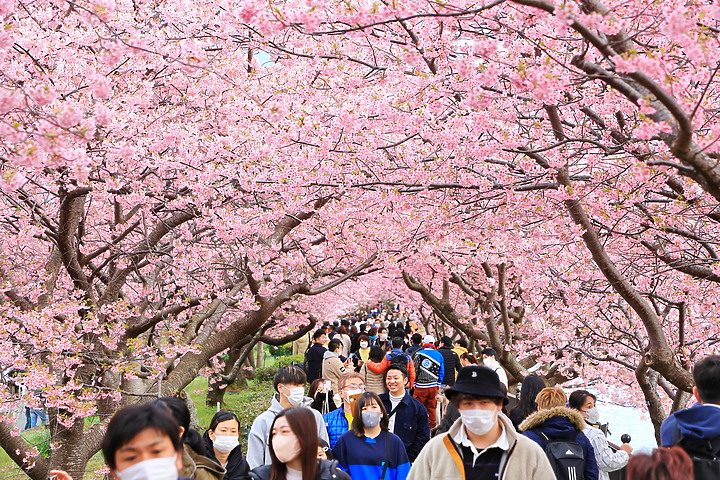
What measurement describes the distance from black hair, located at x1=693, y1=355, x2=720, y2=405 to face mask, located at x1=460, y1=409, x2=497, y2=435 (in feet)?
4.18

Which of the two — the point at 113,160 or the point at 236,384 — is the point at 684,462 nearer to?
the point at 113,160

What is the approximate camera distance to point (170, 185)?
9.80 meters

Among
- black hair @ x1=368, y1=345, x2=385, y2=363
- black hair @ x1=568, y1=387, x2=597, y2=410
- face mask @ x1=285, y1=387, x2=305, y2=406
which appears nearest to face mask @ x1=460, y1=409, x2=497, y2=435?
face mask @ x1=285, y1=387, x2=305, y2=406

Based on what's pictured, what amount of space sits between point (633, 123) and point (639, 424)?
15.2m

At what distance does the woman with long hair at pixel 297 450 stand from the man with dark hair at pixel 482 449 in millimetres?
523

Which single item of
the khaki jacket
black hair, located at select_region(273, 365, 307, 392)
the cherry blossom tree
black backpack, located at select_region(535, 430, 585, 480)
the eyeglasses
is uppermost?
the cherry blossom tree

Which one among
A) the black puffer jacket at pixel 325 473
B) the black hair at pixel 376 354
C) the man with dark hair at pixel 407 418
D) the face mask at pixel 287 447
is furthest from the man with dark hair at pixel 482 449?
the black hair at pixel 376 354

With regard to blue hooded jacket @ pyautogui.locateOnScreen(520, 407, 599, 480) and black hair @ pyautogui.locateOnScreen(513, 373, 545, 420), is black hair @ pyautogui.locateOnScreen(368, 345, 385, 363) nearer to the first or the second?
black hair @ pyautogui.locateOnScreen(513, 373, 545, 420)

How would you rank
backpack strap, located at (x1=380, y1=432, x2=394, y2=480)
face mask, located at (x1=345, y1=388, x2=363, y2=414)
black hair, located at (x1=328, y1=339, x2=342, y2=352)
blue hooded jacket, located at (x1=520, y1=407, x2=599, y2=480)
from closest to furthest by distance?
blue hooded jacket, located at (x1=520, y1=407, x2=599, y2=480)
backpack strap, located at (x1=380, y1=432, x2=394, y2=480)
face mask, located at (x1=345, y1=388, x2=363, y2=414)
black hair, located at (x1=328, y1=339, x2=342, y2=352)

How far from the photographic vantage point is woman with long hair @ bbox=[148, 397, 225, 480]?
4094mm

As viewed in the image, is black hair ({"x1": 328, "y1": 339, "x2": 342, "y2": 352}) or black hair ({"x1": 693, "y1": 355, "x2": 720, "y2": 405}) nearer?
black hair ({"x1": 693, "y1": 355, "x2": 720, "y2": 405})

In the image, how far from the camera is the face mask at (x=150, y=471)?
283 cm

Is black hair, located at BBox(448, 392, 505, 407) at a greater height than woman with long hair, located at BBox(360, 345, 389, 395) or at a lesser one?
lesser

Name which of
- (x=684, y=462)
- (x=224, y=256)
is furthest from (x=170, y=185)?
(x=684, y=462)
